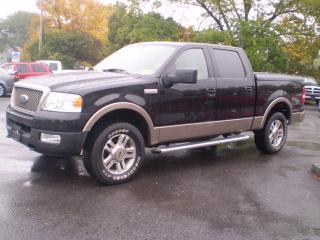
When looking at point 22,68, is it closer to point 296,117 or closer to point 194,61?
point 296,117

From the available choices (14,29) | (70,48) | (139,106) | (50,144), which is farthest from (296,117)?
(14,29)

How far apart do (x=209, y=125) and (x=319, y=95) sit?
16.5 m

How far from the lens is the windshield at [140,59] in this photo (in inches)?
245

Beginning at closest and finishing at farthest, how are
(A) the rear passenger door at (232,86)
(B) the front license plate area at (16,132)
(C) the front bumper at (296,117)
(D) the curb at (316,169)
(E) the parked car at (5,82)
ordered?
(B) the front license plate area at (16,132)
(D) the curb at (316,169)
(A) the rear passenger door at (232,86)
(C) the front bumper at (296,117)
(E) the parked car at (5,82)

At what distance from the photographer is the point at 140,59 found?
6.48m

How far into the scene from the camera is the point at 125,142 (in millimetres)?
5664

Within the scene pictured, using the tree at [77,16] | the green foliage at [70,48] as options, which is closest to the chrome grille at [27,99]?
the green foliage at [70,48]

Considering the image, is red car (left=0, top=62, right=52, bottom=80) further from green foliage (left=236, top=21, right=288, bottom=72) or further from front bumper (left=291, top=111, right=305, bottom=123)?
front bumper (left=291, top=111, right=305, bottom=123)

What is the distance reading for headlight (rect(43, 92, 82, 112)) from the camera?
5.15m

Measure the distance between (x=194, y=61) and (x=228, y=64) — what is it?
2.66 ft

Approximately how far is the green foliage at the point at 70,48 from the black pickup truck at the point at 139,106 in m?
36.8

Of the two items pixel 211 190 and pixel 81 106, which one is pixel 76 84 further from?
pixel 211 190

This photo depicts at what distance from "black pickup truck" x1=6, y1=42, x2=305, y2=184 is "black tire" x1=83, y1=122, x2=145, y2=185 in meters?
0.01

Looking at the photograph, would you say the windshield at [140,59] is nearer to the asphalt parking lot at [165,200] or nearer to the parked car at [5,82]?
the asphalt parking lot at [165,200]
